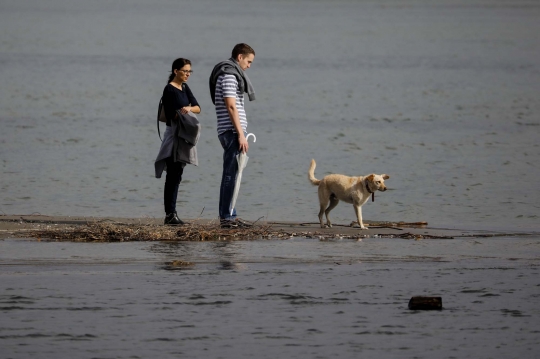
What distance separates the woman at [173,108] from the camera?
10.4m

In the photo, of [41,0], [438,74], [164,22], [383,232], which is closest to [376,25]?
[164,22]

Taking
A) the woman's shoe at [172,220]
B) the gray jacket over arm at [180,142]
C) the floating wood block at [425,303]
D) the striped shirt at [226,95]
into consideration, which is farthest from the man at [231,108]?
the floating wood block at [425,303]

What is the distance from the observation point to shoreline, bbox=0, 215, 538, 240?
1070 centimetres

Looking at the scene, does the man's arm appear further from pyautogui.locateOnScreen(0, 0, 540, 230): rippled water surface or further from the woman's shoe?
pyautogui.locateOnScreen(0, 0, 540, 230): rippled water surface

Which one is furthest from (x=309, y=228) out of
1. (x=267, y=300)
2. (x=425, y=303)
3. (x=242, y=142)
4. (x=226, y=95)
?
(x=425, y=303)

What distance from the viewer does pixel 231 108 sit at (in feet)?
33.5

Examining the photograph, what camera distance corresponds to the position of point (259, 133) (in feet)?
77.5

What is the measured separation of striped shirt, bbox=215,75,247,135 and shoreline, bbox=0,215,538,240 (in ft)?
3.82

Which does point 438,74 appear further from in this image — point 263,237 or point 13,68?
point 263,237

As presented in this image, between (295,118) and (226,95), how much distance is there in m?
17.0

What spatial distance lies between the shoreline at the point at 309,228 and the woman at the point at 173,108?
329 millimetres

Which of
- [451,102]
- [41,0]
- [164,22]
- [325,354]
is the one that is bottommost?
[325,354]

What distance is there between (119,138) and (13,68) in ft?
61.6

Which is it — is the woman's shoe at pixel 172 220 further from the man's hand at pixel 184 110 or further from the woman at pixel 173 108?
the man's hand at pixel 184 110
